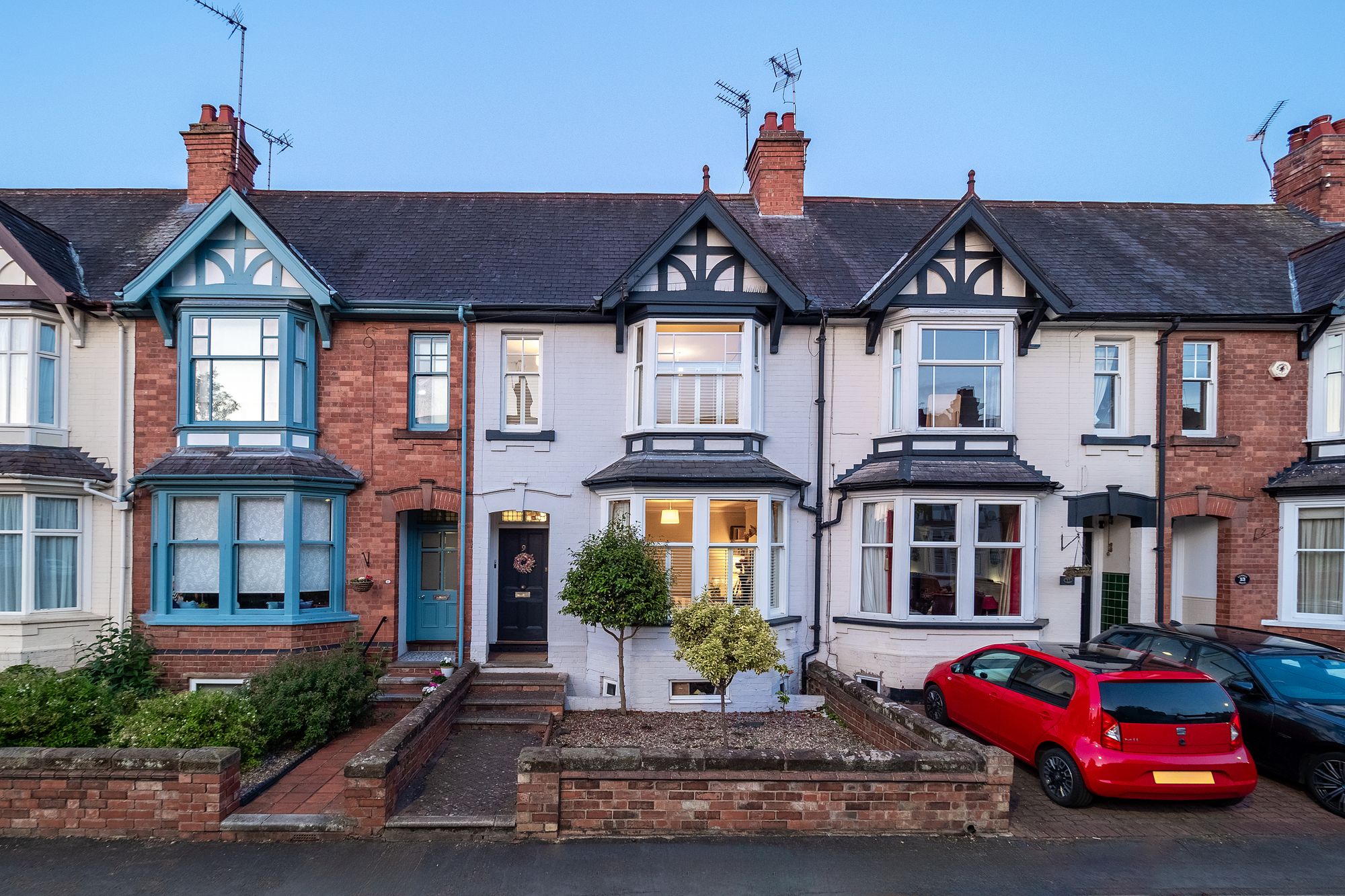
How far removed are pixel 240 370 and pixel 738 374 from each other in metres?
8.07

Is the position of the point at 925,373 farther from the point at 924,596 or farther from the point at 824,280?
the point at 924,596

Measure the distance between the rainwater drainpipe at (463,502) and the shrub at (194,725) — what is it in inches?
141

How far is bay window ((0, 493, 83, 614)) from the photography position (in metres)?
10.6

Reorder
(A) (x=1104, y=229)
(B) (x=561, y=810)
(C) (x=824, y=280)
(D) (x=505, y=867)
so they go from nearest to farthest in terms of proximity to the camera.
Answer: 1. (D) (x=505, y=867)
2. (B) (x=561, y=810)
3. (C) (x=824, y=280)
4. (A) (x=1104, y=229)

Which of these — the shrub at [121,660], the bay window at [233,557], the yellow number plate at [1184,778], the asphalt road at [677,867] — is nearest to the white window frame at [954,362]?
the yellow number plate at [1184,778]

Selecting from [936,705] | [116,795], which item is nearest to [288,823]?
[116,795]

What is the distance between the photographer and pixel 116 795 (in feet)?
20.9

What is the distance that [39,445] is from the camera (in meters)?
10.9

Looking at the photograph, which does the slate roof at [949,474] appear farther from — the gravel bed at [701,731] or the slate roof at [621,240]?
the gravel bed at [701,731]

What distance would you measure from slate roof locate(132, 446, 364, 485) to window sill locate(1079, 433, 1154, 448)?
12563mm

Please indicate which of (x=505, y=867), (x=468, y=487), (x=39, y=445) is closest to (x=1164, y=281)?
(x=468, y=487)

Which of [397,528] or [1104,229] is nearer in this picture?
[397,528]

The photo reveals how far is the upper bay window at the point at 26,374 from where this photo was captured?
425 inches

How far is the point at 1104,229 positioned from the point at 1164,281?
230cm
